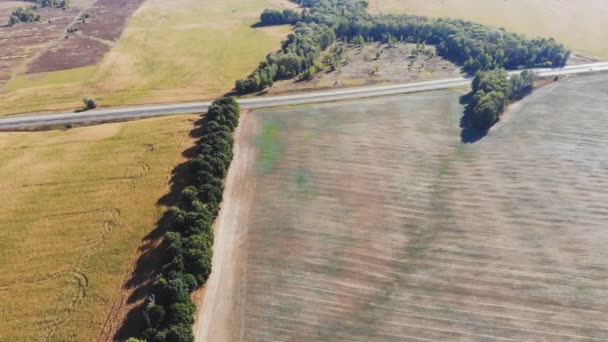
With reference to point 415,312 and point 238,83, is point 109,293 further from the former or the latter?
point 238,83

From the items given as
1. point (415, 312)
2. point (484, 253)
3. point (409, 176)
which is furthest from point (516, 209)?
point (415, 312)

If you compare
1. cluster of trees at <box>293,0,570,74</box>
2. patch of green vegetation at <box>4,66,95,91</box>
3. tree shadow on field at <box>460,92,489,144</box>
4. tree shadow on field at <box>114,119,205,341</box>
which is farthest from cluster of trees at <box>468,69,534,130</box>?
patch of green vegetation at <box>4,66,95,91</box>

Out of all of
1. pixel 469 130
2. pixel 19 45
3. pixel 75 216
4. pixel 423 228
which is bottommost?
→ pixel 75 216

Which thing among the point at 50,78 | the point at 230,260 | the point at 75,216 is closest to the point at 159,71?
the point at 50,78

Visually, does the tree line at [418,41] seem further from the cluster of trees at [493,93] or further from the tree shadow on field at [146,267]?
the tree shadow on field at [146,267]

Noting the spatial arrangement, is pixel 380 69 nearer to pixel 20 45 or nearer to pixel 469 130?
pixel 469 130
